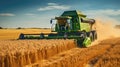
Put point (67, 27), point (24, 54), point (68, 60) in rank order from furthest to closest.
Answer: point (67, 27), point (24, 54), point (68, 60)

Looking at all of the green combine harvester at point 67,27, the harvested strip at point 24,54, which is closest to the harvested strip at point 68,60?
the harvested strip at point 24,54

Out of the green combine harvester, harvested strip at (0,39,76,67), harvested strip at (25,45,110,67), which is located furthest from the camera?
the green combine harvester

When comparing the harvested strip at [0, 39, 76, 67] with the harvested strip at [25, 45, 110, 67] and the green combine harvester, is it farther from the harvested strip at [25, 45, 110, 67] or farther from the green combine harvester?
the green combine harvester

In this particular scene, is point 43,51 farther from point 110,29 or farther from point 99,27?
point 110,29

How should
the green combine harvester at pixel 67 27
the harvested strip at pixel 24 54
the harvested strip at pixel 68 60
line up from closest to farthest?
the harvested strip at pixel 68 60, the harvested strip at pixel 24 54, the green combine harvester at pixel 67 27

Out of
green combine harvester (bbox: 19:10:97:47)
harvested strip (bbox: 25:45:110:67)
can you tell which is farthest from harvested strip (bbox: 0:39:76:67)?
green combine harvester (bbox: 19:10:97:47)

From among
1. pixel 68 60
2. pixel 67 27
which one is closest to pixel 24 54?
pixel 68 60

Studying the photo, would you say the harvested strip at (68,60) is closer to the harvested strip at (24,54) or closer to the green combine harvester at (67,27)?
the harvested strip at (24,54)

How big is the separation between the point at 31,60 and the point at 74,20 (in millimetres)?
15173

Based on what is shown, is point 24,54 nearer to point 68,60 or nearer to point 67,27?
point 68,60

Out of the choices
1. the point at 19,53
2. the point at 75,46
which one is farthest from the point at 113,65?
the point at 75,46

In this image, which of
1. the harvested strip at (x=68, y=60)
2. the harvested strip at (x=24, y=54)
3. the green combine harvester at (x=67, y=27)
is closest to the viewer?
the harvested strip at (x=68, y=60)

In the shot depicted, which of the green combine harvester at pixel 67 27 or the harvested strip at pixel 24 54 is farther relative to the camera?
the green combine harvester at pixel 67 27

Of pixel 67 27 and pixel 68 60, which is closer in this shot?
pixel 68 60
